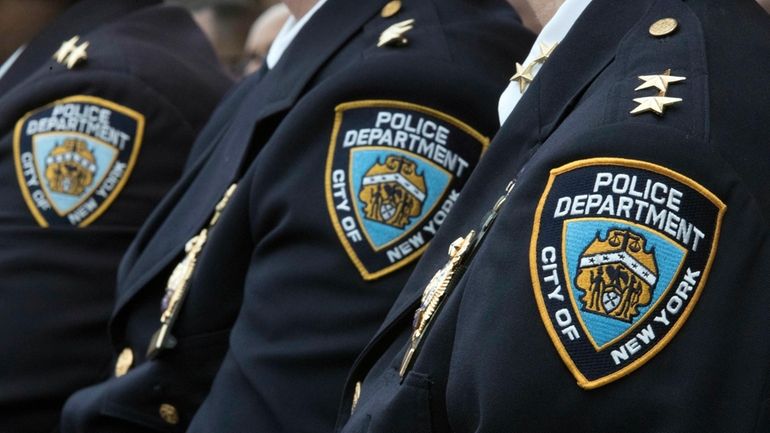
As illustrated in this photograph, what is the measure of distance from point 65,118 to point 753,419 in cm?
158

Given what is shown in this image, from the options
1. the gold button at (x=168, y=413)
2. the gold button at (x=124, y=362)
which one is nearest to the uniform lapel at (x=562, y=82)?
the gold button at (x=168, y=413)

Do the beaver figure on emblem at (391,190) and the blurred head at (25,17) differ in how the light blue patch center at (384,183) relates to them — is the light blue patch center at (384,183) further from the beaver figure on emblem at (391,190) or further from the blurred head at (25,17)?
the blurred head at (25,17)

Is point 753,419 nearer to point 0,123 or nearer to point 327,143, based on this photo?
point 327,143

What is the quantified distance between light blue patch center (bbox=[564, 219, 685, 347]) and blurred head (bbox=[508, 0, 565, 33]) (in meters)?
0.77

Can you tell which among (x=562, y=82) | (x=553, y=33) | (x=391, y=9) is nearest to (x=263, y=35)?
(x=391, y=9)

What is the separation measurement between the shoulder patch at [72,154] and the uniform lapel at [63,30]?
26 cm

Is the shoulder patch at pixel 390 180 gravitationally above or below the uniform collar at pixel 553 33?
below

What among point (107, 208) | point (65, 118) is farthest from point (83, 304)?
point (65, 118)

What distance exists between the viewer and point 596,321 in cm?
143

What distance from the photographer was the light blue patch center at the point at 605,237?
1418 millimetres

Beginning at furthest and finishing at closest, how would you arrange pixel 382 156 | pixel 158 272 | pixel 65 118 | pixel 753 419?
pixel 65 118
pixel 158 272
pixel 382 156
pixel 753 419

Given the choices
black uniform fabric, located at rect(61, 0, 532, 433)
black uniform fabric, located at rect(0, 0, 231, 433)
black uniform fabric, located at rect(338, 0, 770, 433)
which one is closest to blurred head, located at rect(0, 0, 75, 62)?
black uniform fabric, located at rect(0, 0, 231, 433)

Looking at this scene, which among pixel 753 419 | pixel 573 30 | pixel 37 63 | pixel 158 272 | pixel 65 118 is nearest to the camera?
pixel 753 419

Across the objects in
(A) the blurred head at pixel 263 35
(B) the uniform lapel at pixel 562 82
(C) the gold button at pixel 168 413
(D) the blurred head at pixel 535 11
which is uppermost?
(A) the blurred head at pixel 263 35
